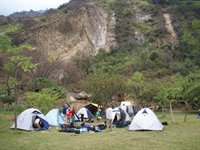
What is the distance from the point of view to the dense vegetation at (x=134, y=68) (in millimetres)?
28953

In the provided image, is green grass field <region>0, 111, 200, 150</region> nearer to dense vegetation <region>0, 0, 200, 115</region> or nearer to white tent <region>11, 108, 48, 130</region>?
Answer: white tent <region>11, 108, 48, 130</region>

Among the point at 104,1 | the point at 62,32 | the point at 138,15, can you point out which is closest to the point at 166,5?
the point at 138,15

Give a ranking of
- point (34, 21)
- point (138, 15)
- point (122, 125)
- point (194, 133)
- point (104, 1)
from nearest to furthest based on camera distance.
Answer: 1. point (194, 133)
2. point (122, 125)
3. point (34, 21)
4. point (138, 15)
5. point (104, 1)

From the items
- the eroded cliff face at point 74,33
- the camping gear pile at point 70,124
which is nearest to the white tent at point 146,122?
the camping gear pile at point 70,124

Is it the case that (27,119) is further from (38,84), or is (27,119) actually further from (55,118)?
(38,84)

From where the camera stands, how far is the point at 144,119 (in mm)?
17672

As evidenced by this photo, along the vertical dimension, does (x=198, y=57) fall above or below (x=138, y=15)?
below

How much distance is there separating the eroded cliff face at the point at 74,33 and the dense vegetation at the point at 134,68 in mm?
2324

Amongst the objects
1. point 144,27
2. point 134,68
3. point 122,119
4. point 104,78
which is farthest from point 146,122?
point 144,27

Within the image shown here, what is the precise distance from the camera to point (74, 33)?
60375mm

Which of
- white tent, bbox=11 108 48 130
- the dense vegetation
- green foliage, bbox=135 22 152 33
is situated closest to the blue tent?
white tent, bbox=11 108 48 130

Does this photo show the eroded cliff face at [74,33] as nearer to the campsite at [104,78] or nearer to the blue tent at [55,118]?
the campsite at [104,78]

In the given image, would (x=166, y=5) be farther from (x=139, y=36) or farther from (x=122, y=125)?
(x=122, y=125)

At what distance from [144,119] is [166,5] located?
5892cm
